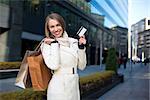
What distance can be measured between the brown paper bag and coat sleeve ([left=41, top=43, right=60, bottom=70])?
0.18ft

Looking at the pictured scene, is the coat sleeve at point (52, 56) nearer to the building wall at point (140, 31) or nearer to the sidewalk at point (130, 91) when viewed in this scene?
the sidewalk at point (130, 91)

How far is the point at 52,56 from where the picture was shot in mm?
3270

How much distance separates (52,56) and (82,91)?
6.09 meters

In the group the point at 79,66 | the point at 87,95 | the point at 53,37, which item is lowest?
the point at 87,95

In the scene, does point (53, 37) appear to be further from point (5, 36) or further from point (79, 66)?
point (5, 36)

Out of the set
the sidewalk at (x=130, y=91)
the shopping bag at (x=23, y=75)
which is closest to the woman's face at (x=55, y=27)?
the shopping bag at (x=23, y=75)

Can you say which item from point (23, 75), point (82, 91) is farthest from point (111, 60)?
point (23, 75)

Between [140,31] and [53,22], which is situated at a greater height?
[140,31]

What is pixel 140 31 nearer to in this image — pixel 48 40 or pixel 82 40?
pixel 82 40

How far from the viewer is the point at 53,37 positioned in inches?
132

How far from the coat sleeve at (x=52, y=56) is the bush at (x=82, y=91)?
1.80 m

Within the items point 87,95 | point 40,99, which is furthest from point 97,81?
point 40,99

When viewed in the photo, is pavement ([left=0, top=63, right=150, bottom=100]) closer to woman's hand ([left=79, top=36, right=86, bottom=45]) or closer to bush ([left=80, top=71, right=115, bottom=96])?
bush ([left=80, top=71, right=115, bottom=96])

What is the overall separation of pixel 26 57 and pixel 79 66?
48 centimetres
